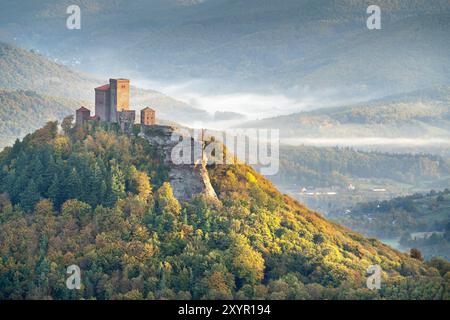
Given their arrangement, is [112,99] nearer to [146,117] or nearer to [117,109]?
[117,109]

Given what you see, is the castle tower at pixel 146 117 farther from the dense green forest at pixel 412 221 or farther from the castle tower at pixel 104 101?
the dense green forest at pixel 412 221

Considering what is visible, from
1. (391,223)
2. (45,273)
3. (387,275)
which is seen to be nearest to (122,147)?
(45,273)

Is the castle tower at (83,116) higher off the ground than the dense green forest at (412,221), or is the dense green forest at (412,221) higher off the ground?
the castle tower at (83,116)

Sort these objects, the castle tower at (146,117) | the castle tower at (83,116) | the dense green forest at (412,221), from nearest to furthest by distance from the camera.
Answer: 1. the castle tower at (146,117)
2. the castle tower at (83,116)
3. the dense green forest at (412,221)

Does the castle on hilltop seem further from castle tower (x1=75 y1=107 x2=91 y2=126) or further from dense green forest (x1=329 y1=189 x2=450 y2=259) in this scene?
dense green forest (x1=329 y1=189 x2=450 y2=259)

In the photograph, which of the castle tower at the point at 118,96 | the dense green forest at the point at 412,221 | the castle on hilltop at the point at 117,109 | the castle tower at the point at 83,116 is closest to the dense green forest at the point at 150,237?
the castle on hilltop at the point at 117,109

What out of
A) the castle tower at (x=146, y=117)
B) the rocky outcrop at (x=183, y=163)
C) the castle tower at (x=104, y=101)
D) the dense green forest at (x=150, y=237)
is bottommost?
the dense green forest at (x=150, y=237)

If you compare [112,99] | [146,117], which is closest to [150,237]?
[146,117]
